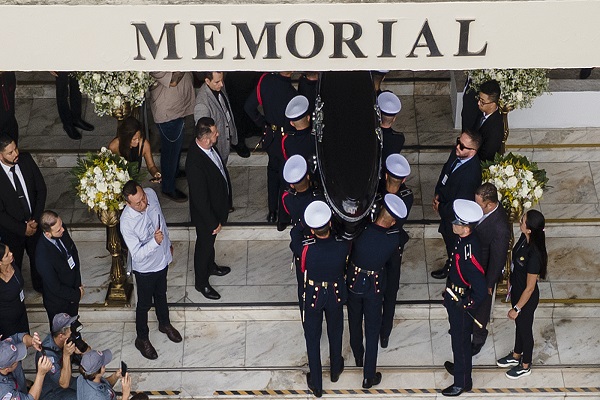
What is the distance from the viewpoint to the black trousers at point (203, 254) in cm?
899

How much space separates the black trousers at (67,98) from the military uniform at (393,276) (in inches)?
128

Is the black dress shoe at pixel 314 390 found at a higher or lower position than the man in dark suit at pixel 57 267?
lower

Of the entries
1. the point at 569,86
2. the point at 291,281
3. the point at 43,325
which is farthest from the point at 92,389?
the point at 569,86

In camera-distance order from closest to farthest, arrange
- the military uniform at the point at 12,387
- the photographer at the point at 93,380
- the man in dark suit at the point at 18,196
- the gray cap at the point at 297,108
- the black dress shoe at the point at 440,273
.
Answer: the military uniform at the point at 12,387
the photographer at the point at 93,380
the man in dark suit at the point at 18,196
the gray cap at the point at 297,108
the black dress shoe at the point at 440,273

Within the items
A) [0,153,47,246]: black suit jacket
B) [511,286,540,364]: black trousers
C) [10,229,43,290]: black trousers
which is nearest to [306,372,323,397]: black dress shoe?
[511,286,540,364]: black trousers

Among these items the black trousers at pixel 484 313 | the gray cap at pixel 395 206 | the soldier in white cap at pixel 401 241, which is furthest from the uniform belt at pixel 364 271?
the black trousers at pixel 484 313

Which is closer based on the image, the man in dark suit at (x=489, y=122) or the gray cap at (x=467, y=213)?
the gray cap at (x=467, y=213)

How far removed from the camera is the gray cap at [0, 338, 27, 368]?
761 centimetres

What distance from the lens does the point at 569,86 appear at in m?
10.3

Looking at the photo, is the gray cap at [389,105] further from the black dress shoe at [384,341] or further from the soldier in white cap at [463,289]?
the black dress shoe at [384,341]

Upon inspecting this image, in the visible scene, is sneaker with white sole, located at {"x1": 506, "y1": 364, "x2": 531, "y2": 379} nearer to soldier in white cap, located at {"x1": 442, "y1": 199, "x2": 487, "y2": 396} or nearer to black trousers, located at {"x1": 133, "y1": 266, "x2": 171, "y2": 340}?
soldier in white cap, located at {"x1": 442, "y1": 199, "x2": 487, "y2": 396}

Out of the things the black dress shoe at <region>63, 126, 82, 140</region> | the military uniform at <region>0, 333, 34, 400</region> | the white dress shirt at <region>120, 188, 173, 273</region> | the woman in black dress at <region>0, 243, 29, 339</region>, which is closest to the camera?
the military uniform at <region>0, 333, 34, 400</region>

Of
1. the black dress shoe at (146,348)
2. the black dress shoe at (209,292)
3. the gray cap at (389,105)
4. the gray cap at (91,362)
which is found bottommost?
the black dress shoe at (146,348)

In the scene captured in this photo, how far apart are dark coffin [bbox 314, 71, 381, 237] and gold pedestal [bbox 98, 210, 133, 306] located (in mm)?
1762
